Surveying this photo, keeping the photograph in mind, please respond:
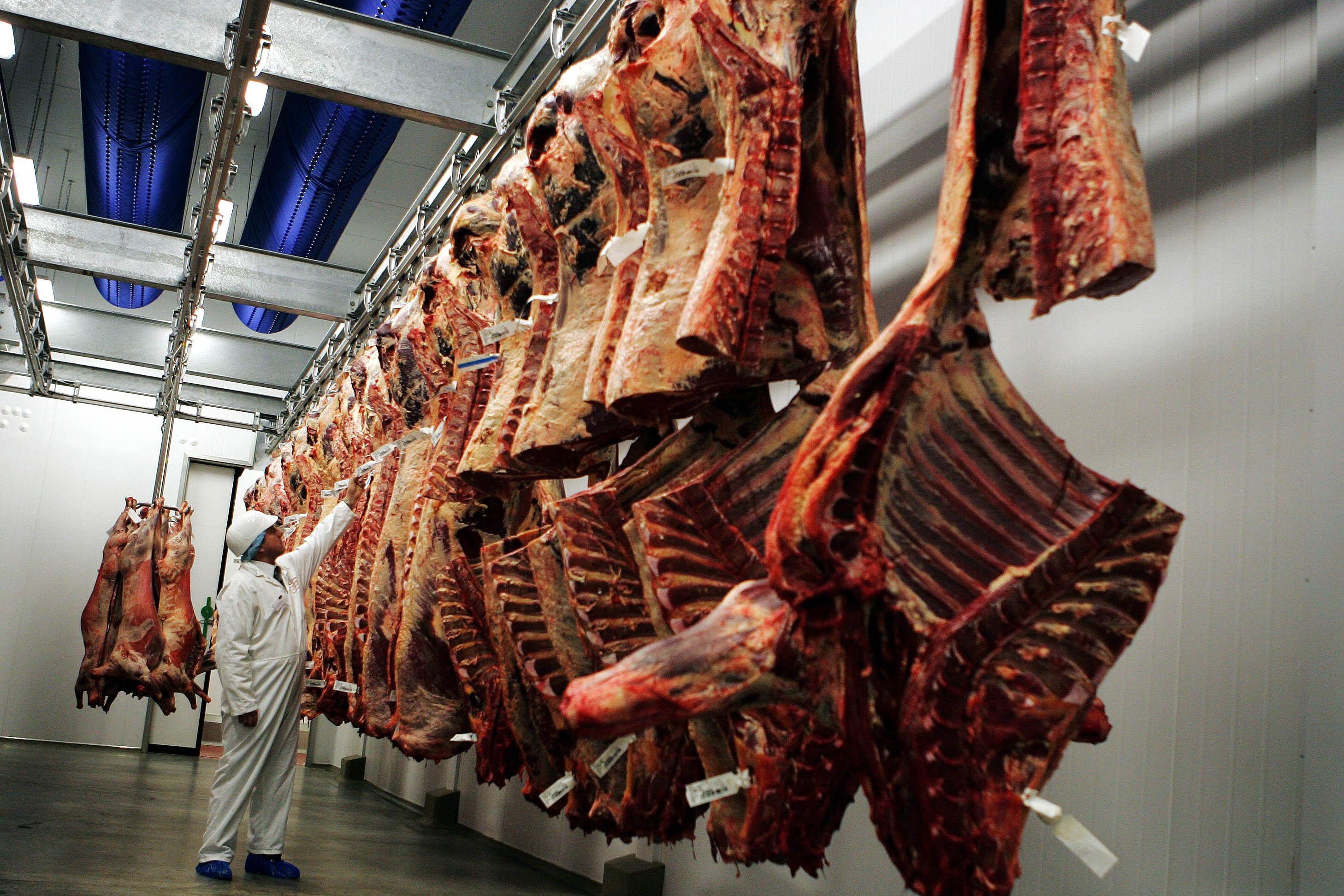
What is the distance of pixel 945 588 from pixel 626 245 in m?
1.26

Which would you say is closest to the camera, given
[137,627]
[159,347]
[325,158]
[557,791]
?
[557,791]

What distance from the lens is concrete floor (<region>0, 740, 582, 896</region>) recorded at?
4.94 metres

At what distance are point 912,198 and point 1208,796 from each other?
170 cm

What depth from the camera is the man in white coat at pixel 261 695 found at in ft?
18.0

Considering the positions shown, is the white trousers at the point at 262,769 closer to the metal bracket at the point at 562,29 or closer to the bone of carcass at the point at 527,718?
the bone of carcass at the point at 527,718

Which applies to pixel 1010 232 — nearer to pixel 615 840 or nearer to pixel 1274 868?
pixel 1274 868

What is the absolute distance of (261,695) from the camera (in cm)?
573

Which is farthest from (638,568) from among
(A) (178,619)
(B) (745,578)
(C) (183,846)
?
(A) (178,619)

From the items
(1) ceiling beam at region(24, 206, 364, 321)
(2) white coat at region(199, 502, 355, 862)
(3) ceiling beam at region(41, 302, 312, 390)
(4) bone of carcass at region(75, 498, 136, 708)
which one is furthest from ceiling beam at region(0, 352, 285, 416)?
(2) white coat at region(199, 502, 355, 862)

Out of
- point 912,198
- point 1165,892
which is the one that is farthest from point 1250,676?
point 912,198

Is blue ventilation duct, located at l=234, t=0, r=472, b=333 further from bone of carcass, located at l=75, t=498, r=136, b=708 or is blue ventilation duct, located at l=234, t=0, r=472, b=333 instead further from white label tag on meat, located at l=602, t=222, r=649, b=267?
bone of carcass, located at l=75, t=498, r=136, b=708

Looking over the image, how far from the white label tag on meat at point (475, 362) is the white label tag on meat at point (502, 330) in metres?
0.29

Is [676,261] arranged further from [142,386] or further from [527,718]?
[142,386]

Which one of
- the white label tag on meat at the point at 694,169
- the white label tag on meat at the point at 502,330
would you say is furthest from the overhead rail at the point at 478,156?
the white label tag on meat at the point at 694,169
